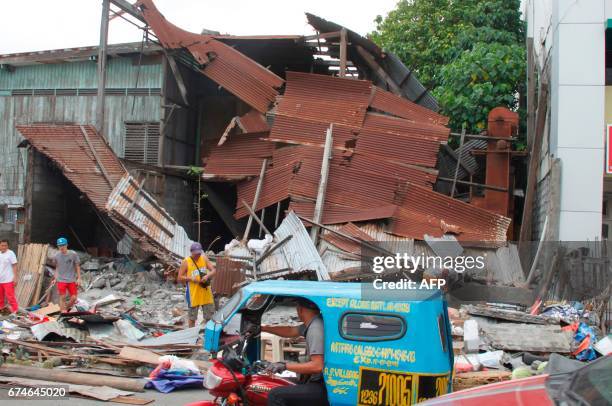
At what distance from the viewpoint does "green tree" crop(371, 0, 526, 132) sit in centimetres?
1900

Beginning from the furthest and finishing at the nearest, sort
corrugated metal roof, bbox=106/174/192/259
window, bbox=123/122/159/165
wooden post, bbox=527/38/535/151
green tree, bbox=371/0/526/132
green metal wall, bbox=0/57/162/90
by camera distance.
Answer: green metal wall, bbox=0/57/162/90 → window, bbox=123/122/159/165 → green tree, bbox=371/0/526/132 → wooden post, bbox=527/38/535/151 → corrugated metal roof, bbox=106/174/192/259

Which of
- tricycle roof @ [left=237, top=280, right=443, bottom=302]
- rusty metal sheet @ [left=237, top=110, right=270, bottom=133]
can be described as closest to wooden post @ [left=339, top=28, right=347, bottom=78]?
rusty metal sheet @ [left=237, top=110, right=270, bottom=133]

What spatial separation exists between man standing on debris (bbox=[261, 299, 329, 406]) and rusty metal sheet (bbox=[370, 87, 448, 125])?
1185cm

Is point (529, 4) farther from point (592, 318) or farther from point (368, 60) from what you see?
point (592, 318)

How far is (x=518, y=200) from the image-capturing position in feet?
60.4

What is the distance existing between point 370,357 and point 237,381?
986 mm

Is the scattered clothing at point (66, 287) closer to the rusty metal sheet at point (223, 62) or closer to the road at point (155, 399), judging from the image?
the road at point (155, 399)

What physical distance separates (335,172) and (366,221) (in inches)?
59.2

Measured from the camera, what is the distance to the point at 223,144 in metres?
17.3

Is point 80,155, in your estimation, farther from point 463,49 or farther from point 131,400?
point 463,49

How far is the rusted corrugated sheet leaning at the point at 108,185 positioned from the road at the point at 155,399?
7598 mm

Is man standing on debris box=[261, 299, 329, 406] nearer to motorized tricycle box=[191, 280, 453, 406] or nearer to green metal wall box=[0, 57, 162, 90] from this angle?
motorized tricycle box=[191, 280, 453, 406]

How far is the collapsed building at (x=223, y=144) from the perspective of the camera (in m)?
15.0

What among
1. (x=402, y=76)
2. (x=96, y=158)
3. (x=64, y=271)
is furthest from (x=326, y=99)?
(x=64, y=271)
